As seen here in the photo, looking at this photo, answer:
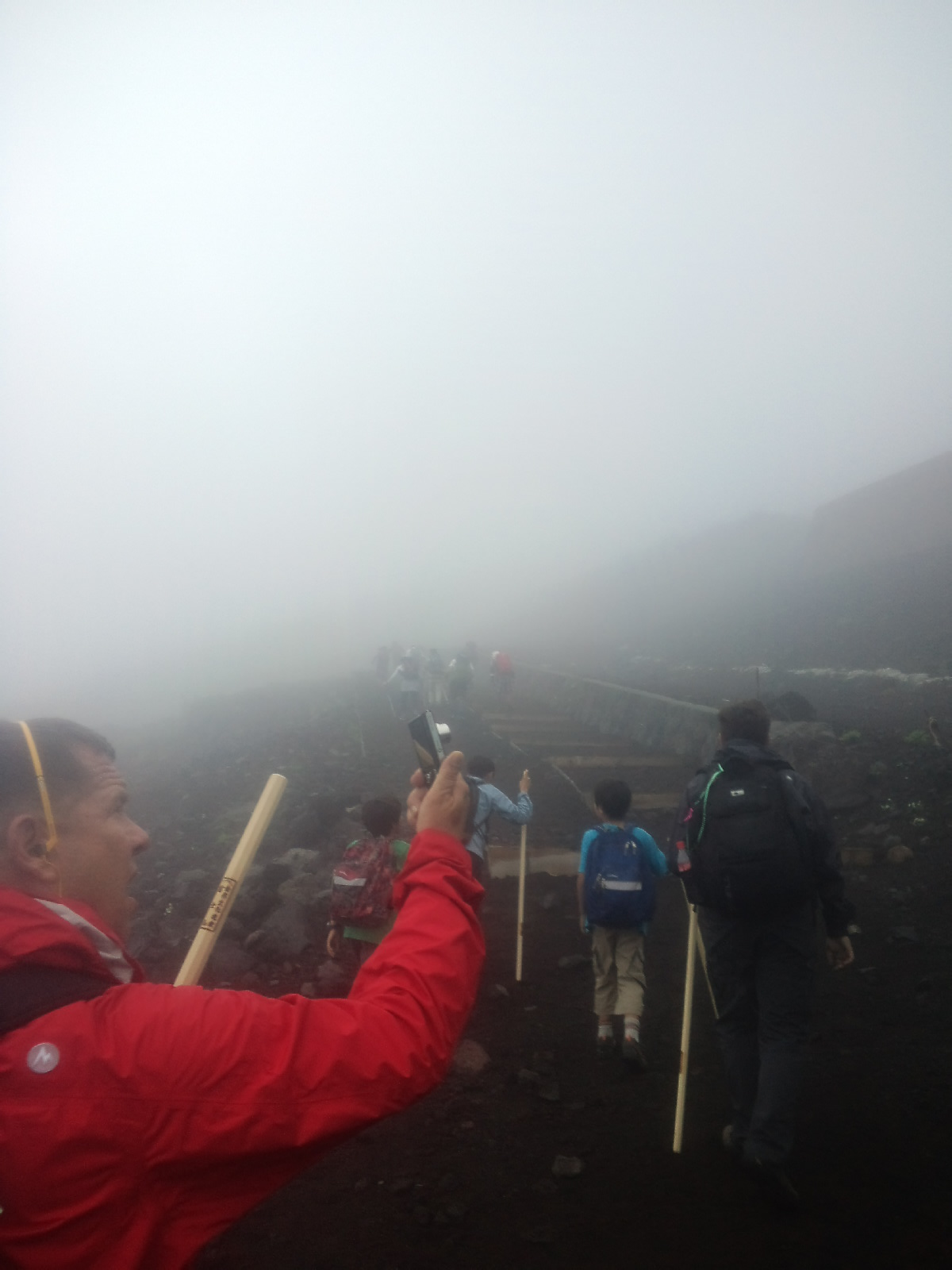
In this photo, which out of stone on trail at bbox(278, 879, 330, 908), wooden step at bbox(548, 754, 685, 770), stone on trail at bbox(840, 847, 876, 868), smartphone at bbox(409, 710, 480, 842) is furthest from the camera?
wooden step at bbox(548, 754, 685, 770)

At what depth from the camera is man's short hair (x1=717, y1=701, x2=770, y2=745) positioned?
418 cm

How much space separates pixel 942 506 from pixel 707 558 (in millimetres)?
21811

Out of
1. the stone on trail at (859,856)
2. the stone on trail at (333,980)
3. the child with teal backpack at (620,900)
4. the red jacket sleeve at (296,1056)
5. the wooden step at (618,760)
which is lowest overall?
the wooden step at (618,760)

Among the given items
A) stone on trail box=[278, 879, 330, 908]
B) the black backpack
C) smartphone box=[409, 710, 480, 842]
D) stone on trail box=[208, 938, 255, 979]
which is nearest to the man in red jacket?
smartphone box=[409, 710, 480, 842]

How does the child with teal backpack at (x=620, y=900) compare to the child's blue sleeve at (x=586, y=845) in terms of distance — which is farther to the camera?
the child's blue sleeve at (x=586, y=845)

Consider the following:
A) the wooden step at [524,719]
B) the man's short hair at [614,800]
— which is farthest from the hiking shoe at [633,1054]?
the wooden step at [524,719]

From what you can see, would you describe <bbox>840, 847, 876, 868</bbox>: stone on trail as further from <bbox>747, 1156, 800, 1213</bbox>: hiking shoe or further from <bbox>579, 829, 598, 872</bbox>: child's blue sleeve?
<bbox>747, 1156, 800, 1213</bbox>: hiking shoe

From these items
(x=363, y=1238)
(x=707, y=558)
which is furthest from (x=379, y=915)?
(x=707, y=558)

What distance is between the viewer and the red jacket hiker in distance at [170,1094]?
1.16 m

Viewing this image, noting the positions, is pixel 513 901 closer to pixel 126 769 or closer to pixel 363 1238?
pixel 363 1238

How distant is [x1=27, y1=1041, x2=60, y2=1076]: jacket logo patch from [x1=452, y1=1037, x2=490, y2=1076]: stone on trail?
4.69 metres

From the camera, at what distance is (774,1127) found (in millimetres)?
3623

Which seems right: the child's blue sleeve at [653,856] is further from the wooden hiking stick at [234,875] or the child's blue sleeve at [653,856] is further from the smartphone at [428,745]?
the wooden hiking stick at [234,875]

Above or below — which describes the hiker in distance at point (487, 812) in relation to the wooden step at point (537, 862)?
above
